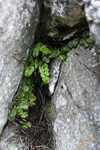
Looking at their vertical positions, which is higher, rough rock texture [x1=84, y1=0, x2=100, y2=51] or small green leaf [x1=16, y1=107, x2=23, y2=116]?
rough rock texture [x1=84, y1=0, x2=100, y2=51]

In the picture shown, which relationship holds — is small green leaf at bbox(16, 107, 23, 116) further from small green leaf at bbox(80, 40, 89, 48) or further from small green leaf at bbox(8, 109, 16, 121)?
small green leaf at bbox(80, 40, 89, 48)

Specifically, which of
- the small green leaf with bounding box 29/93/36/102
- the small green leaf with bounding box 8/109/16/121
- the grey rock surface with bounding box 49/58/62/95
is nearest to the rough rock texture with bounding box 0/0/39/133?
the small green leaf with bounding box 8/109/16/121

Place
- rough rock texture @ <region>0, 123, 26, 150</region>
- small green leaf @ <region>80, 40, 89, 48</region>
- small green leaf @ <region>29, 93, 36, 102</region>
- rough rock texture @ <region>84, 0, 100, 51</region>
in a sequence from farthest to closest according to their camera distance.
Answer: small green leaf @ <region>29, 93, 36, 102</region>
rough rock texture @ <region>0, 123, 26, 150</region>
small green leaf @ <region>80, 40, 89, 48</region>
rough rock texture @ <region>84, 0, 100, 51</region>

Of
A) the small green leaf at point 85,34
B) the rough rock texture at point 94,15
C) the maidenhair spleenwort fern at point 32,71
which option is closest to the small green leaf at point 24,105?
the maidenhair spleenwort fern at point 32,71

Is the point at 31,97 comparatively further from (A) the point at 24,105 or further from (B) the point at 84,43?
(B) the point at 84,43

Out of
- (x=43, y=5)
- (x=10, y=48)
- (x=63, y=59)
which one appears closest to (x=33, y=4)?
(x=43, y=5)

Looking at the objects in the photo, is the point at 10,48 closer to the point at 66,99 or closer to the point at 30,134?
the point at 66,99

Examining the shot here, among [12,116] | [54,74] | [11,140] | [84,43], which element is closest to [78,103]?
[54,74]
